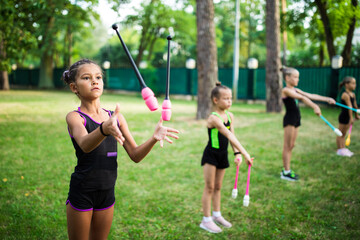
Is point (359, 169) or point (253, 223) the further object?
point (359, 169)

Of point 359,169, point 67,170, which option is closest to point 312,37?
point 359,169

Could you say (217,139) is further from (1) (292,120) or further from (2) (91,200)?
(1) (292,120)

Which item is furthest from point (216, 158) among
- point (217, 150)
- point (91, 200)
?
point (91, 200)

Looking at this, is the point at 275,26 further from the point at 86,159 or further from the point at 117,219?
the point at 86,159

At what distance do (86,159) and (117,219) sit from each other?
195cm

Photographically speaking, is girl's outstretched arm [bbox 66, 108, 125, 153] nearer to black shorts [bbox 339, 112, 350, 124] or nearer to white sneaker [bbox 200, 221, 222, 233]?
white sneaker [bbox 200, 221, 222, 233]

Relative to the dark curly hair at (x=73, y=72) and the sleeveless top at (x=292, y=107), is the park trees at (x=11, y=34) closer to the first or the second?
the dark curly hair at (x=73, y=72)

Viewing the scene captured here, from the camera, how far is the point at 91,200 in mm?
2330

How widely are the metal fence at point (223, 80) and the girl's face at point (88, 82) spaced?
1412 centimetres

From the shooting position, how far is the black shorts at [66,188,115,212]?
7.53 feet

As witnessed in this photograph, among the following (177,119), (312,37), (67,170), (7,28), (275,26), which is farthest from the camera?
(312,37)

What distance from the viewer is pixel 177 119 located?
38.5 ft

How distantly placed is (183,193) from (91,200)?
8.75 ft

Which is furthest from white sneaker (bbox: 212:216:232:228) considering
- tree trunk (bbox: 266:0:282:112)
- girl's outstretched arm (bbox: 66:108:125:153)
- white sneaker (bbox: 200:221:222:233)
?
tree trunk (bbox: 266:0:282:112)
